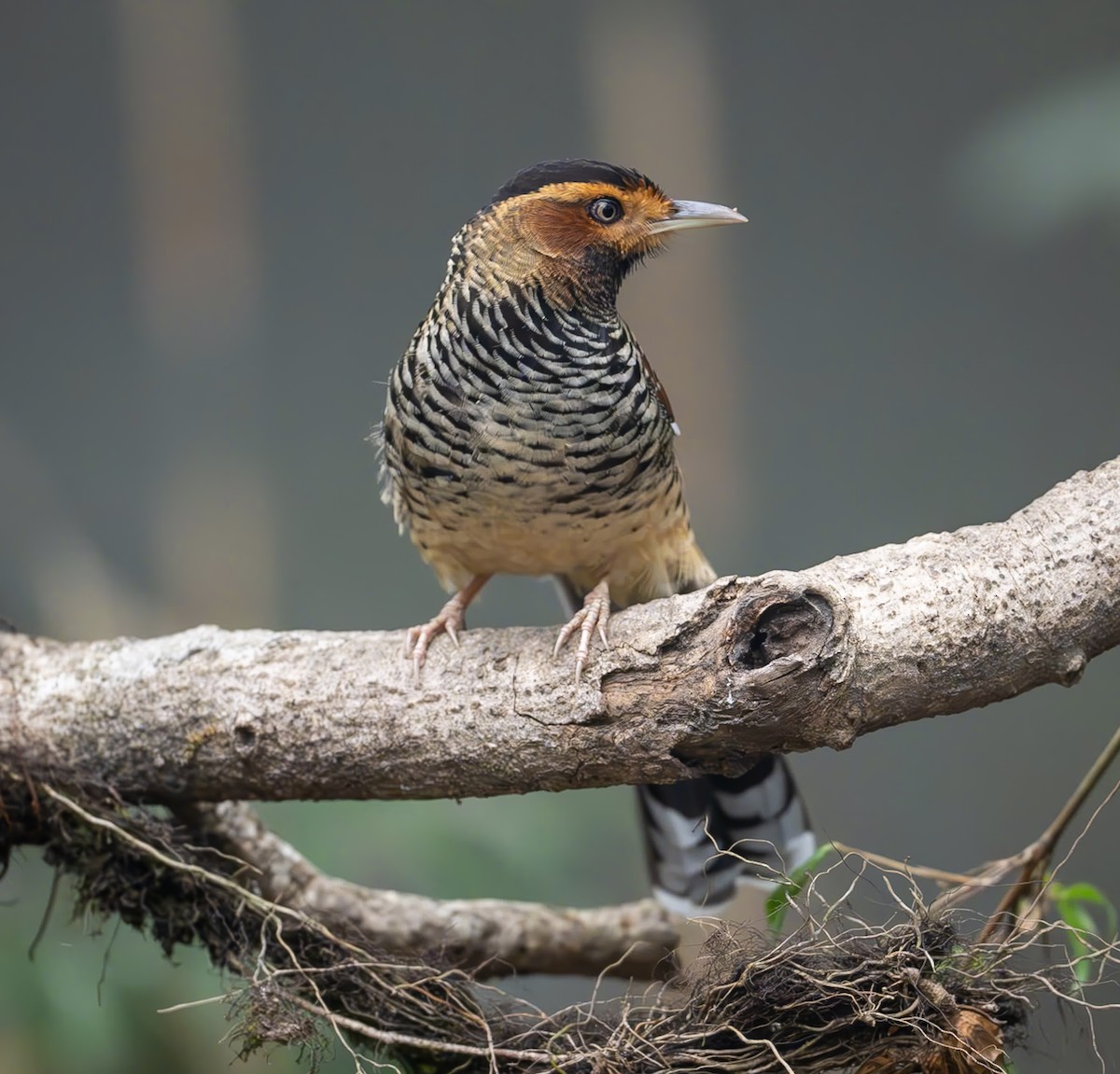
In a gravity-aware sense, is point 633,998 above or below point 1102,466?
below

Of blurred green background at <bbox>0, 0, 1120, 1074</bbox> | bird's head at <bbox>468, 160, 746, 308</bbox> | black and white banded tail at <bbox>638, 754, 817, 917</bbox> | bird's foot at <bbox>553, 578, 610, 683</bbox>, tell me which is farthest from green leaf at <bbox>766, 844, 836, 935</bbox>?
blurred green background at <bbox>0, 0, 1120, 1074</bbox>

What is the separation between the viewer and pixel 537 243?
90.2 inches

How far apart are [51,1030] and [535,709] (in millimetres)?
1717

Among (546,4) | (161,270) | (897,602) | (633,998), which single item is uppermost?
(546,4)

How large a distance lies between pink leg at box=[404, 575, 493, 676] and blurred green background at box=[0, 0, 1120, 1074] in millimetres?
1242

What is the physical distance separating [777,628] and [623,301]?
269 cm

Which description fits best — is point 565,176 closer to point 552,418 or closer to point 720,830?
point 552,418

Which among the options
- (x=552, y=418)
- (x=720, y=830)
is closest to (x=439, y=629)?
(x=552, y=418)

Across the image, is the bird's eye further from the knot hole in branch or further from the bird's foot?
the knot hole in branch

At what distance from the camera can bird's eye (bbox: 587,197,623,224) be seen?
90.8 inches

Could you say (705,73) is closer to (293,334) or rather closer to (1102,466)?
(293,334)

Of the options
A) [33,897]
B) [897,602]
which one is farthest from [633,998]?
[33,897]

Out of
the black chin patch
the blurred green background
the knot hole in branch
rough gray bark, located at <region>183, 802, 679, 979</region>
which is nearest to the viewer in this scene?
the knot hole in branch

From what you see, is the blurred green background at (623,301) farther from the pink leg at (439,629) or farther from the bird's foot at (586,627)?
the bird's foot at (586,627)
